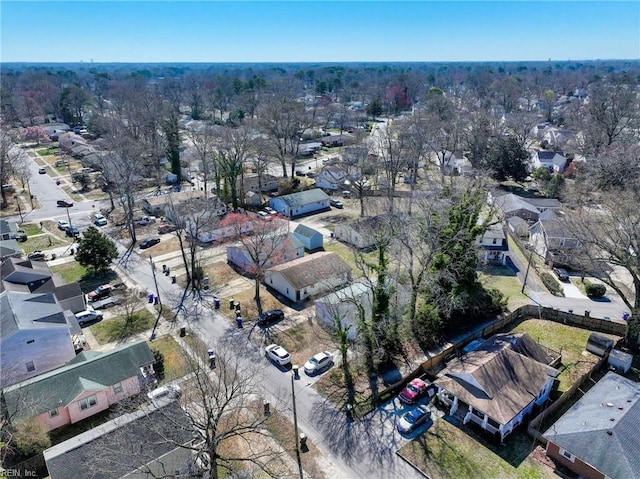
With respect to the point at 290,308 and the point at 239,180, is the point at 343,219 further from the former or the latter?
the point at 290,308

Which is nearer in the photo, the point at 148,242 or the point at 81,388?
the point at 81,388

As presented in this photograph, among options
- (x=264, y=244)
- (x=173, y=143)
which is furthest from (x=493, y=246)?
Answer: (x=173, y=143)

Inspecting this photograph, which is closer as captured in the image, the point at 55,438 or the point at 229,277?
the point at 55,438

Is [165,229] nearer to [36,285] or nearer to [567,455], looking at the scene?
[36,285]

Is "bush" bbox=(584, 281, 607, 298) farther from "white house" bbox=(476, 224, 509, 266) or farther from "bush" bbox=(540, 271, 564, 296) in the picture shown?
"white house" bbox=(476, 224, 509, 266)

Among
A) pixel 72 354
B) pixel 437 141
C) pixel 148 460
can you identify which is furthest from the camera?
pixel 437 141

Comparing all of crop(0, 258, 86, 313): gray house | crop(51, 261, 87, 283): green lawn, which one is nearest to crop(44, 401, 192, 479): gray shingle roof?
crop(0, 258, 86, 313): gray house

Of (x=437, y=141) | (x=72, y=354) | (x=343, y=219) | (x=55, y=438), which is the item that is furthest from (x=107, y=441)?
(x=437, y=141)
